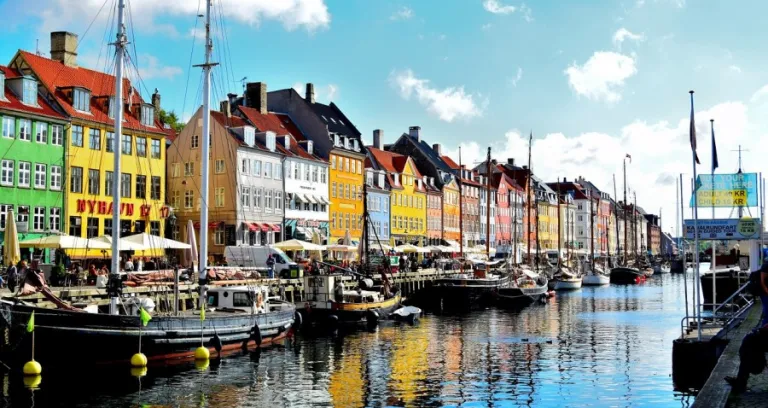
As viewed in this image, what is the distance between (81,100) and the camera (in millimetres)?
57031

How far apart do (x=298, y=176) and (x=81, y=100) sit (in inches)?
926

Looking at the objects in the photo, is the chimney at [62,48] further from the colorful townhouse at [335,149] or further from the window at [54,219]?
the colorful townhouse at [335,149]

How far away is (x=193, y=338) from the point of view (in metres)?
30.5

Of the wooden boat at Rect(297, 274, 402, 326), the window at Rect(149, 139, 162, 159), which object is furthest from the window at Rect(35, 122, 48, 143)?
the wooden boat at Rect(297, 274, 402, 326)

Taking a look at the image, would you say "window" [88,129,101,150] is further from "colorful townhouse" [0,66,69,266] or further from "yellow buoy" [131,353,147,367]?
"yellow buoy" [131,353,147,367]

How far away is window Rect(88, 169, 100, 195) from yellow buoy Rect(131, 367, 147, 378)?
31641 millimetres

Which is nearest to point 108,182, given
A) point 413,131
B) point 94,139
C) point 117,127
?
point 94,139

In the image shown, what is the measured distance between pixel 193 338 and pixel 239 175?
3761 cm

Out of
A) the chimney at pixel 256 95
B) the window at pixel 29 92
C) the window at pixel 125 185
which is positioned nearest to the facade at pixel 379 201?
the chimney at pixel 256 95

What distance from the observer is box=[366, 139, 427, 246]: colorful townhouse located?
96688mm

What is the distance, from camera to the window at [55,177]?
54.3 m

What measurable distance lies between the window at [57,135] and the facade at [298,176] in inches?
728

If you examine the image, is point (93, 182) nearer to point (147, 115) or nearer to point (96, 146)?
point (96, 146)

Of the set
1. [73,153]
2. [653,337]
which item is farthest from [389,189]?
[653,337]
